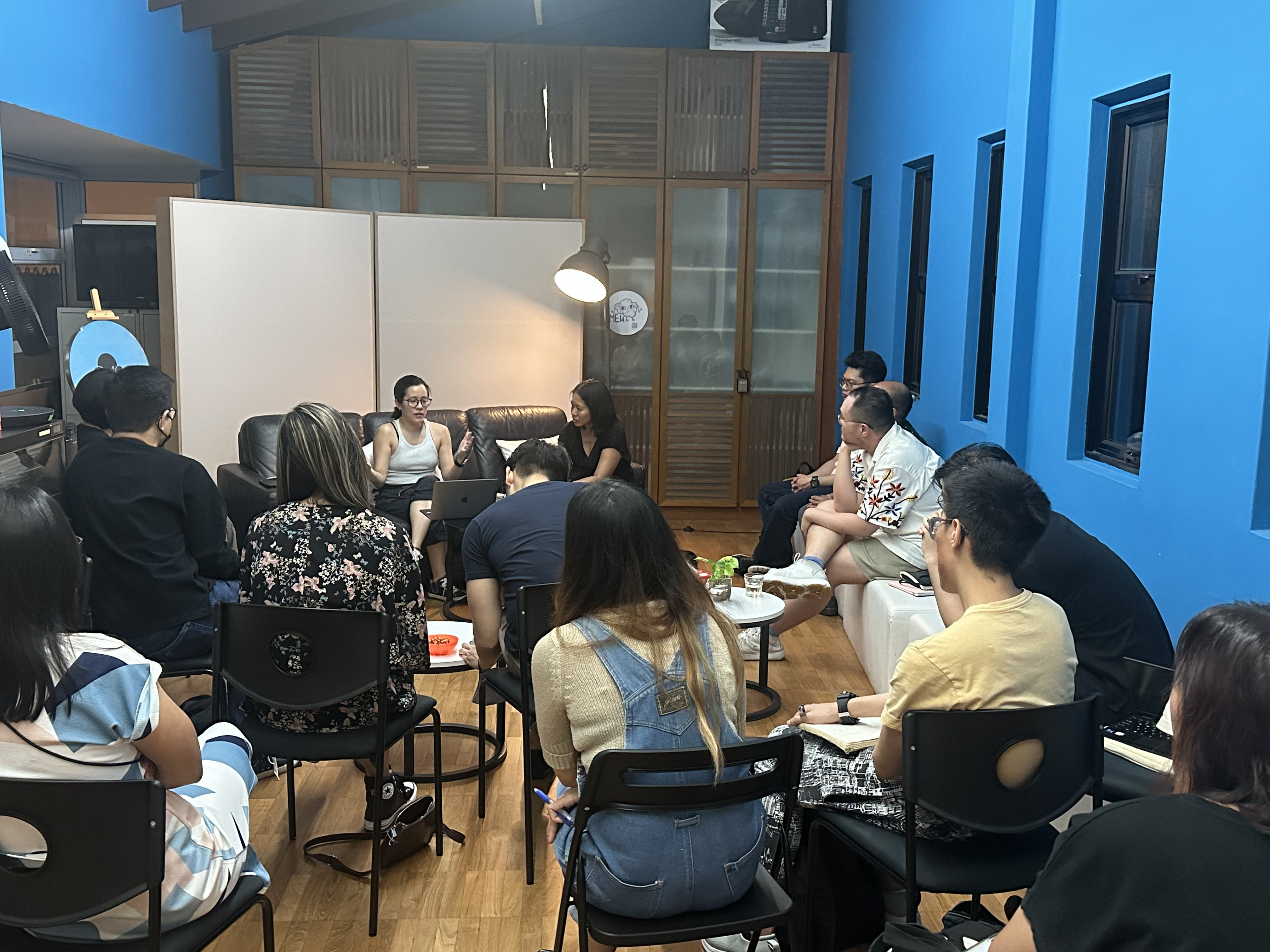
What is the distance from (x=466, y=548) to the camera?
3.19 meters

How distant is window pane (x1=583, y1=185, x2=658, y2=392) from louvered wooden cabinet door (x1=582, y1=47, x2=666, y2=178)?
16cm

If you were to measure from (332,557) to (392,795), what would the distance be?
27.6 inches

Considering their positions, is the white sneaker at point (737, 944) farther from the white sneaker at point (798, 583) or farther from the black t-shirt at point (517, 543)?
the white sneaker at point (798, 583)

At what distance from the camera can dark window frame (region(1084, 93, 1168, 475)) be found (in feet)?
12.3

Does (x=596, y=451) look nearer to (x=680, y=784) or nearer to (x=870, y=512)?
(x=870, y=512)

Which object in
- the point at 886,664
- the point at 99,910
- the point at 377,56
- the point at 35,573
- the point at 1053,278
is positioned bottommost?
the point at 886,664

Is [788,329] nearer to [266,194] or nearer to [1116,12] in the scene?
[266,194]

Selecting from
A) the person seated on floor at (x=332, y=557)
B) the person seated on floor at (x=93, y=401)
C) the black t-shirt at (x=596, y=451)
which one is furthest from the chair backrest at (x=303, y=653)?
the black t-shirt at (x=596, y=451)

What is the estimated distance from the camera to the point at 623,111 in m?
7.55

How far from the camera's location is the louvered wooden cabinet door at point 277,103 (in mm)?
7297

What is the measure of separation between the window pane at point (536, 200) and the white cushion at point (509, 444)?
193cm

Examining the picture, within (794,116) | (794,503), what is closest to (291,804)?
(794,503)

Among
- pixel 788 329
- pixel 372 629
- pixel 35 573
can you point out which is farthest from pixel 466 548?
pixel 788 329

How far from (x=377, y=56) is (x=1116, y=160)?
200 inches
